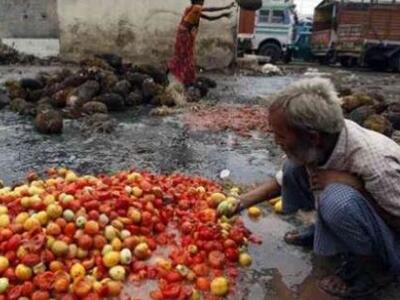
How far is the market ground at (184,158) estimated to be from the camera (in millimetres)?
3584

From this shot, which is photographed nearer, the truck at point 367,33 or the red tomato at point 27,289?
the red tomato at point 27,289

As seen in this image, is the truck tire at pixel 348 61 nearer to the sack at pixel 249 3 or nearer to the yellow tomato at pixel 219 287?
the sack at pixel 249 3

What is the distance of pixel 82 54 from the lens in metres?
16.9

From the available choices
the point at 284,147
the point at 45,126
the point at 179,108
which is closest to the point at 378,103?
the point at 179,108

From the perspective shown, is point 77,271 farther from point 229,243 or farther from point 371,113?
point 371,113

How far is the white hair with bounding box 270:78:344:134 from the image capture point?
290 cm

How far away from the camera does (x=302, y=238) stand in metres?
4.00

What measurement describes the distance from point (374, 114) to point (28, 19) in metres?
19.9

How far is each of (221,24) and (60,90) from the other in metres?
8.13

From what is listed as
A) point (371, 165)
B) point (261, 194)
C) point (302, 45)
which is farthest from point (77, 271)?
point (302, 45)

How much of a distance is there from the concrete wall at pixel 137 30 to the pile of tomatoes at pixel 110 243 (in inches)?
505

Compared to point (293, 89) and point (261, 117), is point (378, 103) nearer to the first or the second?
point (261, 117)

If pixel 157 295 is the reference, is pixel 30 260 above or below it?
above

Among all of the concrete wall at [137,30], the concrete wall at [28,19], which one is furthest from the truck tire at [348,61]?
the concrete wall at [28,19]
